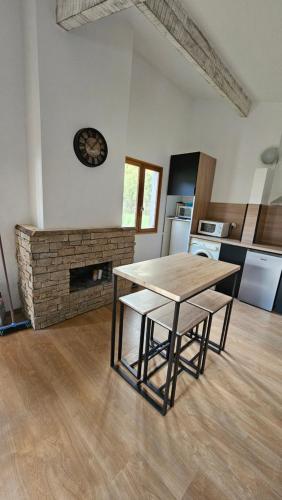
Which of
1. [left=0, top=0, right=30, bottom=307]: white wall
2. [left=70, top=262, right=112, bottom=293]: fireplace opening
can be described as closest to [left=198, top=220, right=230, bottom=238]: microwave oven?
[left=70, top=262, right=112, bottom=293]: fireplace opening

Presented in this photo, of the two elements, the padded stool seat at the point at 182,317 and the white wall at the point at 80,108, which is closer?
the padded stool seat at the point at 182,317

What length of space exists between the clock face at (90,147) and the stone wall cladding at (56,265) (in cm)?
79

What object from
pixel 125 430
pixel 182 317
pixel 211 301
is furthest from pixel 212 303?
pixel 125 430

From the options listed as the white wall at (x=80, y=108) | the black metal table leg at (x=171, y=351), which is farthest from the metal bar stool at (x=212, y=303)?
the white wall at (x=80, y=108)

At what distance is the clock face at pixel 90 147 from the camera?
7.70 feet

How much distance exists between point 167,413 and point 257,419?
63 centimetres

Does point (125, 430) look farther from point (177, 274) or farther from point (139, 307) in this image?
point (177, 274)

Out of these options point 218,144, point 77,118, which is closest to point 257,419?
point 77,118

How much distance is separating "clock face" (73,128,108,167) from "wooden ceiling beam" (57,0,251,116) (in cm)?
86

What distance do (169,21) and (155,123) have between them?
1.87 m

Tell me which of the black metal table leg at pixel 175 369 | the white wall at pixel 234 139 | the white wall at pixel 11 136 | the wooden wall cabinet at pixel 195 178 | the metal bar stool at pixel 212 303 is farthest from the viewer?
the wooden wall cabinet at pixel 195 178

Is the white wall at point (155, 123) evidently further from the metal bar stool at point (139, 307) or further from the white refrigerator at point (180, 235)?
the metal bar stool at point (139, 307)

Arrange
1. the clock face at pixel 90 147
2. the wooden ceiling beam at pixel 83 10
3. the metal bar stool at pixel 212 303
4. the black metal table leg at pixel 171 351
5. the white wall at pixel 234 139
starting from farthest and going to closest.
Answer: the white wall at pixel 234 139 → the clock face at pixel 90 147 → the metal bar stool at pixel 212 303 → the wooden ceiling beam at pixel 83 10 → the black metal table leg at pixel 171 351

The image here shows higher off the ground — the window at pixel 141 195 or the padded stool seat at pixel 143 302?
the window at pixel 141 195
